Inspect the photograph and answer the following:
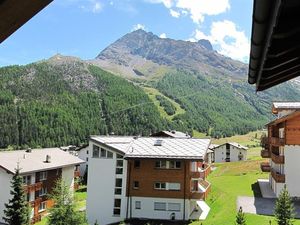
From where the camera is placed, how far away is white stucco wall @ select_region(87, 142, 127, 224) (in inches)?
1605

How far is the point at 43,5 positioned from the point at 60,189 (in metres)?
33.1

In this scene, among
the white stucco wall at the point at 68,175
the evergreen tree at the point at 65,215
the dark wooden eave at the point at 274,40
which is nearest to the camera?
the dark wooden eave at the point at 274,40

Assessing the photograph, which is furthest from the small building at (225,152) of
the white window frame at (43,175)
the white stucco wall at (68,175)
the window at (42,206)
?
the window at (42,206)

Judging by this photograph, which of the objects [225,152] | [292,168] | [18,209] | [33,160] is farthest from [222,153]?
[18,209]

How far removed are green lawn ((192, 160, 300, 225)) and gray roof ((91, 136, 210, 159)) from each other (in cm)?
588

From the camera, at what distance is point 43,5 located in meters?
2.23

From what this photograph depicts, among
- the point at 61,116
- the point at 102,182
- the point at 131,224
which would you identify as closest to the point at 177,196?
the point at 131,224

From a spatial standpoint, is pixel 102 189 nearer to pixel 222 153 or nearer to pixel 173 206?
pixel 173 206

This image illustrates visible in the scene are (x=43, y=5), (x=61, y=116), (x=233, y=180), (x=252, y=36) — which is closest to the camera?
(x=43, y=5)

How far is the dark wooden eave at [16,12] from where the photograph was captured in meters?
2.09

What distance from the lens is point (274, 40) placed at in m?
3.76

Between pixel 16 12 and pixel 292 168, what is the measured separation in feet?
143

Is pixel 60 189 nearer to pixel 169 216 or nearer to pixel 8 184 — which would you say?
pixel 169 216

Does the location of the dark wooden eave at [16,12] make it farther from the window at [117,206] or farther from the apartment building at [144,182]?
the window at [117,206]
